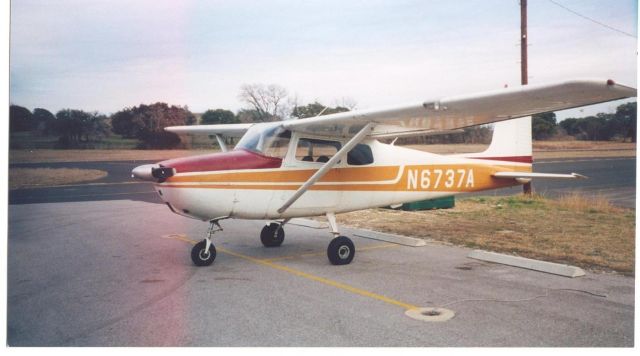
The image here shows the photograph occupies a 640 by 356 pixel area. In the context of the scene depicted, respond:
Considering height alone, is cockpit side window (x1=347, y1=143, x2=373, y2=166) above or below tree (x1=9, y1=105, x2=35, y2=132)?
below

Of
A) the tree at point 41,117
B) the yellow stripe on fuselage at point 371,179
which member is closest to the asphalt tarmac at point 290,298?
the yellow stripe on fuselage at point 371,179

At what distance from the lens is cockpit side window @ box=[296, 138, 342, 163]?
6883 millimetres

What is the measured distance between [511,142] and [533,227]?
1.78 meters

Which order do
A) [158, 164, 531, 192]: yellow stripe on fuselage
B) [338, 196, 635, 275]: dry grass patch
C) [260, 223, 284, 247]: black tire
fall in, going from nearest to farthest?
[158, 164, 531, 192]: yellow stripe on fuselage
[338, 196, 635, 275]: dry grass patch
[260, 223, 284, 247]: black tire

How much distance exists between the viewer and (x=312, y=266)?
6590 mm

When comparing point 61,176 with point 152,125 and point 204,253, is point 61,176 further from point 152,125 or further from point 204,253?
point 204,253

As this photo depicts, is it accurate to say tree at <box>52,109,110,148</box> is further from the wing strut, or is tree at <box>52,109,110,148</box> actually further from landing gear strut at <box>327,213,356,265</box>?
landing gear strut at <box>327,213,356,265</box>

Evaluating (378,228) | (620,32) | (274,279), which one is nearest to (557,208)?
(378,228)

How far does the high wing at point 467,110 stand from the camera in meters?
4.45

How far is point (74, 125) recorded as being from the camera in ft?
38.4

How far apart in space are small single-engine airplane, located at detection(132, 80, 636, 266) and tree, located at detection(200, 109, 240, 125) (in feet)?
85.5

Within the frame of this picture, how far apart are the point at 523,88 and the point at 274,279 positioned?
11.7 ft

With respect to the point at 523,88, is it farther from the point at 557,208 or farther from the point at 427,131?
the point at 557,208

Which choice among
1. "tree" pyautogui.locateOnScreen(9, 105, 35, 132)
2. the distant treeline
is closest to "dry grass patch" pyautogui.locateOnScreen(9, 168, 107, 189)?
the distant treeline
